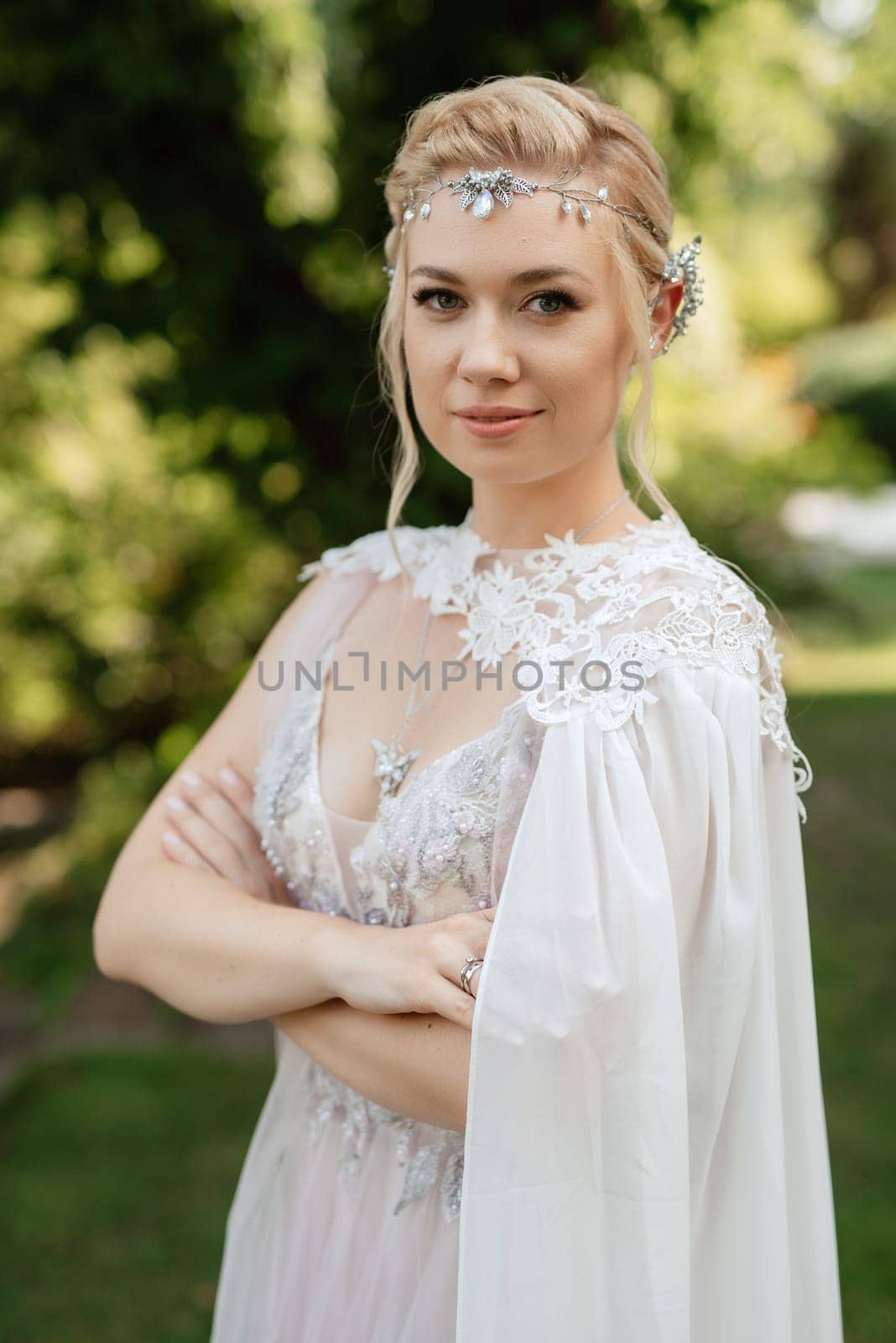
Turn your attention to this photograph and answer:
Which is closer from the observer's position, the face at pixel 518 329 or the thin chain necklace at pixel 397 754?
the face at pixel 518 329

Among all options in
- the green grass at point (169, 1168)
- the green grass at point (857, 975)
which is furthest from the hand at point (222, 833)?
the green grass at point (169, 1168)

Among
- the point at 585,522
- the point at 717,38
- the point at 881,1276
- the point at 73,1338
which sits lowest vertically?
the point at 73,1338

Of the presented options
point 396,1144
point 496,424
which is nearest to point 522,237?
point 496,424

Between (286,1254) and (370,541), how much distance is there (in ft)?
3.55

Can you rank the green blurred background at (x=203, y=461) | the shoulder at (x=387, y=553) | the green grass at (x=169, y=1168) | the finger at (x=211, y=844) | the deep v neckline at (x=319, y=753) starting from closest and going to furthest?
1. the deep v neckline at (x=319, y=753)
2. the finger at (x=211, y=844)
3. the shoulder at (x=387, y=553)
4. the green grass at (x=169, y=1168)
5. the green blurred background at (x=203, y=461)

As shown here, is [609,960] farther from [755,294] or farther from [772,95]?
[755,294]

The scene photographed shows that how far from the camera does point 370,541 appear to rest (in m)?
1.95

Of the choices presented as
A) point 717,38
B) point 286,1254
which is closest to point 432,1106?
point 286,1254

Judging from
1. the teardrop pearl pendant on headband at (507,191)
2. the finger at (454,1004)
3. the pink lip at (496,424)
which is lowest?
the finger at (454,1004)

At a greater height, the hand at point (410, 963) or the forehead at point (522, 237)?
the forehead at point (522, 237)

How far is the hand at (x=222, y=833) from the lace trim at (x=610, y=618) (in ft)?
1.37

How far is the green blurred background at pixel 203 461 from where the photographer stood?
135 inches

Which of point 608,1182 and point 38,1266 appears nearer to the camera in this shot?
point 608,1182

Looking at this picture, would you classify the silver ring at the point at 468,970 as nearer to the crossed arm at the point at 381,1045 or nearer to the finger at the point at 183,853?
the crossed arm at the point at 381,1045
